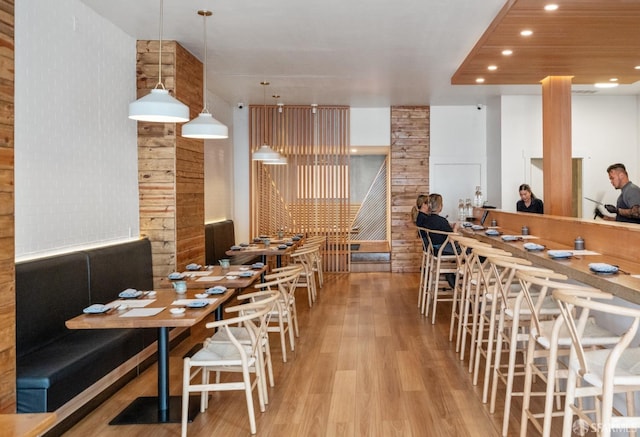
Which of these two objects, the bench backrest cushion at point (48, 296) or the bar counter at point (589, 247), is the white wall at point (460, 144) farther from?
the bench backrest cushion at point (48, 296)

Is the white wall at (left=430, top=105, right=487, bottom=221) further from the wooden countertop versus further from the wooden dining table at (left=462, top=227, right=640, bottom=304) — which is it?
the wooden countertop

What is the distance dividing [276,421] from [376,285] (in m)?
4.92

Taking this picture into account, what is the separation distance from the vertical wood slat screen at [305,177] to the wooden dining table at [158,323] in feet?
18.2

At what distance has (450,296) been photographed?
6.68 meters

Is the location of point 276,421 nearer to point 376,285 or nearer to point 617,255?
point 617,255

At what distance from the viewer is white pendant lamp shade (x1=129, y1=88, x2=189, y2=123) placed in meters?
3.00

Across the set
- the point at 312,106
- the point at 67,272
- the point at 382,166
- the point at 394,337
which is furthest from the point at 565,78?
the point at 382,166

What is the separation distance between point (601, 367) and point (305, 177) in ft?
23.6

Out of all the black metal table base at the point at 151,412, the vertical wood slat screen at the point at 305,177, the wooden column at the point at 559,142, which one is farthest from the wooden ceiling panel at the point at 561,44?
the black metal table base at the point at 151,412

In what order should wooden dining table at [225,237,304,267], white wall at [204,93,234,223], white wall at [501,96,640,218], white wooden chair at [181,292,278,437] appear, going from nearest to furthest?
white wooden chair at [181,292,278,437] → wooden dining table at [225,237,304,267] → white wall at [204,93,234,223] → white wall at [501,96,640,218]

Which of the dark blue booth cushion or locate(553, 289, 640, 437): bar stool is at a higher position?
locate(553, 289, 640, 437): bar stool

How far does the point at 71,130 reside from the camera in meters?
3.89

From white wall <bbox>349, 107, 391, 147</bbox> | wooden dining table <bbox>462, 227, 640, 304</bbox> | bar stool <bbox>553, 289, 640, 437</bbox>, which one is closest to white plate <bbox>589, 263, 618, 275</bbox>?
wooden dining table <bbox>462, 227, 640, 304</bbox>

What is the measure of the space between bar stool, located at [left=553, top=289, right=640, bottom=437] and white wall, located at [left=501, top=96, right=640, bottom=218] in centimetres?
663
